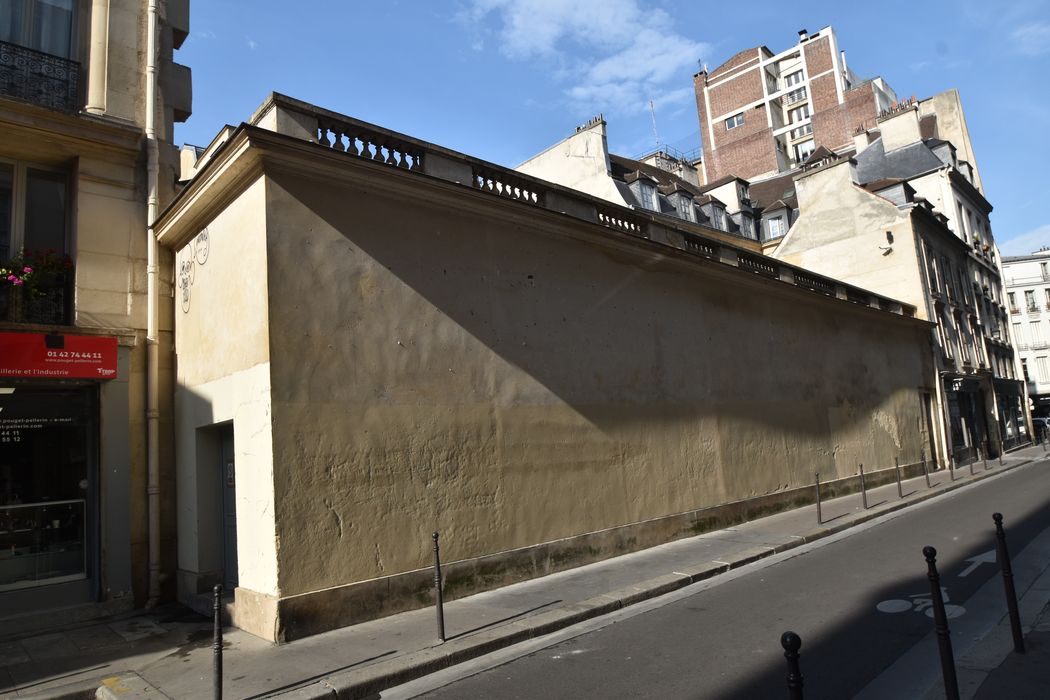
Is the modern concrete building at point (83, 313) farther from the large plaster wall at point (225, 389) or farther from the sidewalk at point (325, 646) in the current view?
the sidewalk at point (325, 646)

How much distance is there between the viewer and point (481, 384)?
9.12 metres

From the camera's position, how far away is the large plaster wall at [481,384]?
746cm

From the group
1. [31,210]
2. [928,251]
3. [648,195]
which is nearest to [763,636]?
[31,210]

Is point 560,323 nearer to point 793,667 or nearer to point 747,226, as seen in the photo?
point 793,667

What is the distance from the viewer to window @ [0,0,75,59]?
900cm

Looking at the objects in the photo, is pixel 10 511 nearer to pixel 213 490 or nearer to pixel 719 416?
pixel 213 490

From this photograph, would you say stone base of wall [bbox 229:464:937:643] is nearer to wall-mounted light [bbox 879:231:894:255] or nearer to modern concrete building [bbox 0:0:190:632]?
modern concrete building [bbox 0:0:190:632]

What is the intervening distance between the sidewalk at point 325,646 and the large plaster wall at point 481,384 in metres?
0.73

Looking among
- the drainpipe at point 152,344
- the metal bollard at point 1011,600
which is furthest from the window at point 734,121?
the metal bollard at point 1011,600

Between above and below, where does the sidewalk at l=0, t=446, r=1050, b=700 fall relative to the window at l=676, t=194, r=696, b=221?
below

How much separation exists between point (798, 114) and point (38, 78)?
66.2 m

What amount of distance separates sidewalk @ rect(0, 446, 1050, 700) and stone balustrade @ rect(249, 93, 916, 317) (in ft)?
17.9

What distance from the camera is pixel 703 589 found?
835 cm

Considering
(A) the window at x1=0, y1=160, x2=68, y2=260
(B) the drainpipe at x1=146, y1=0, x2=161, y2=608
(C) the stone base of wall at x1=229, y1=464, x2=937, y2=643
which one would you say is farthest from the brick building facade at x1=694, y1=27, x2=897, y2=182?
(A) the window at x1=0, y1=160, x2=68, y2=260
